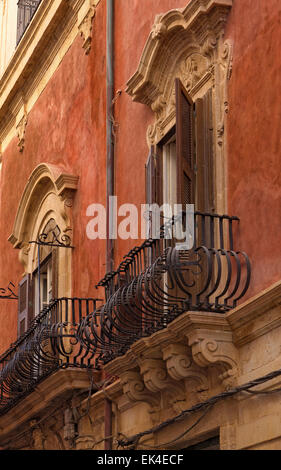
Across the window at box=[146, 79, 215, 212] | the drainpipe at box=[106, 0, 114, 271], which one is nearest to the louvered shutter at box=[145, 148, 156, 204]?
the window at box=[146, 79, 215, 212]

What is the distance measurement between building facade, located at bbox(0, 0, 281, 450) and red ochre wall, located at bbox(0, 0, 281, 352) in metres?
0.02

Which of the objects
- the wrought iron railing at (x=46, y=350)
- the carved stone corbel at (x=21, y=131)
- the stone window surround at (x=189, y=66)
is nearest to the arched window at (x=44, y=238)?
the wrought iron railing at (x=46, y=350)

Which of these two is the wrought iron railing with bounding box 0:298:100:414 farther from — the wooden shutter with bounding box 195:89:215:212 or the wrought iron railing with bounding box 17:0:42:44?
the wrought iron railing with bounding box 17:0:42:44

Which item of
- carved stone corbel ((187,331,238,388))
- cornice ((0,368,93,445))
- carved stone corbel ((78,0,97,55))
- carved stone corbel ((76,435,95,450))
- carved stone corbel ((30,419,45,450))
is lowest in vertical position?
carved stone corbel ((76,435,95,450))

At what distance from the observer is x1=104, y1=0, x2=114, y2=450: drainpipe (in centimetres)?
1298

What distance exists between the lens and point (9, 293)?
61.4ft

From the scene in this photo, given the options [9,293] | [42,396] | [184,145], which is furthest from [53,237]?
[184,145]

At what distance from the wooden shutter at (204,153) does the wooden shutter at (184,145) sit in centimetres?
7

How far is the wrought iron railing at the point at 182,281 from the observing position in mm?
9852

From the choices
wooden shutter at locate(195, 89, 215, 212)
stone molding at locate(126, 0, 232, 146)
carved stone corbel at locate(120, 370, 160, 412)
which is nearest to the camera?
wooden shutter at locate(195, 89, 215, 212)

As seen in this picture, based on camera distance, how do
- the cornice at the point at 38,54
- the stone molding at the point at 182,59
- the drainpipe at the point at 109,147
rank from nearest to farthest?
the stone molding at the point at 182,59
the drainpipe at the point at 109,147
the cornice at the point at 38,54

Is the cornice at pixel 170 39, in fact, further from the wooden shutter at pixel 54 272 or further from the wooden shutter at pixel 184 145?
the wooden shutter at pixel 54 272

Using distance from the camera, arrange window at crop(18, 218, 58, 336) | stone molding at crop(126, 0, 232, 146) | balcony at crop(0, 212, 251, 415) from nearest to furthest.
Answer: balcony at crop(0, 212, 251, 415) < stone molding at crop(126, 0, 232, 146) < window at crop(18, 218, 58, 336)
